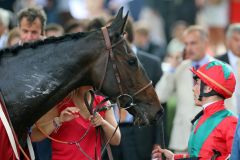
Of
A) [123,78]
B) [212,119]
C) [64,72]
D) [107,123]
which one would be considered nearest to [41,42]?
[64,72]

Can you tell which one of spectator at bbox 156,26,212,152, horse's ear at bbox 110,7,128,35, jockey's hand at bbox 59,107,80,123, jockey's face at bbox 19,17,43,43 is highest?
horse's ear at bbox 110,7,128,35

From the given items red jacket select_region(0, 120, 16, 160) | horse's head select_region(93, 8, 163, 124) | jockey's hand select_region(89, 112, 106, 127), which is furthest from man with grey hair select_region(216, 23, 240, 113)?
red jacket select_region(0, 120, 16, 160)

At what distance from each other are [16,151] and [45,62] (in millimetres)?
757

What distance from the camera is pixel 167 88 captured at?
10.3 meters

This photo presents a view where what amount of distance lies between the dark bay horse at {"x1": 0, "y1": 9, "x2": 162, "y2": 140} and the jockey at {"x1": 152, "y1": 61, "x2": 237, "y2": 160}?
443mm

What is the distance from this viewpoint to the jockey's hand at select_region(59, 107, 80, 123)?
660cm

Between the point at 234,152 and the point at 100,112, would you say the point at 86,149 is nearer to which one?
the point at 100,112

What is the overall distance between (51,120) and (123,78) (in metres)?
0.73

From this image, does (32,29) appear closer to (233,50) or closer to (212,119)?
(212,119)

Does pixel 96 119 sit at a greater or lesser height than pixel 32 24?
lesser

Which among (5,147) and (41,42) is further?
(41,42)

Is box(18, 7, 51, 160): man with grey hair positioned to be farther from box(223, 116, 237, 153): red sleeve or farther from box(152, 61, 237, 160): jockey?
box(223, 116, 237, 153): red sleeve

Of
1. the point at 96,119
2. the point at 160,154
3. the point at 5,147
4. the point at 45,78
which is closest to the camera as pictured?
the point at 5,147

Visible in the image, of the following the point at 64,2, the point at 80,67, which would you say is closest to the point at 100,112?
the point at 80,67
